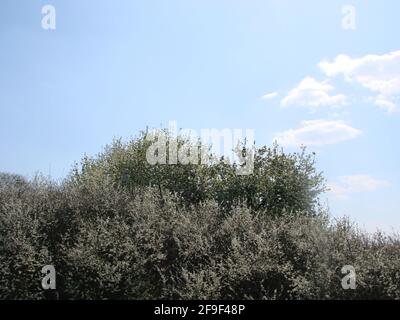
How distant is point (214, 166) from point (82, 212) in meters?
10.1

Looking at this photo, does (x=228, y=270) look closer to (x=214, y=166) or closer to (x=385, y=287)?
(x=385, y=287)

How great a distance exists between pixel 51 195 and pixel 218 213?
6685 millimetres

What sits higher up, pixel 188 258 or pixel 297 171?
pixel 297 171

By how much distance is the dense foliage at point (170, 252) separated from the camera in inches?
560

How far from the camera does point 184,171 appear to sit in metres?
27.2

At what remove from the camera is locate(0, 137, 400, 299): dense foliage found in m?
14.2

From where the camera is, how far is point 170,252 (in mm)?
16500

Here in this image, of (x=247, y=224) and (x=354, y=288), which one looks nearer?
(x=354, y=288)

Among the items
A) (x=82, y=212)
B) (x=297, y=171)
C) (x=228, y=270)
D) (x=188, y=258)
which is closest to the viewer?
(x=228, y=270)

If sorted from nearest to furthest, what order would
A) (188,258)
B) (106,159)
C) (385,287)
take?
(385,287), (188,258), (106,159)

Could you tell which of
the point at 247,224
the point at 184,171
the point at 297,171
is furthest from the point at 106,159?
the point at 247,224
